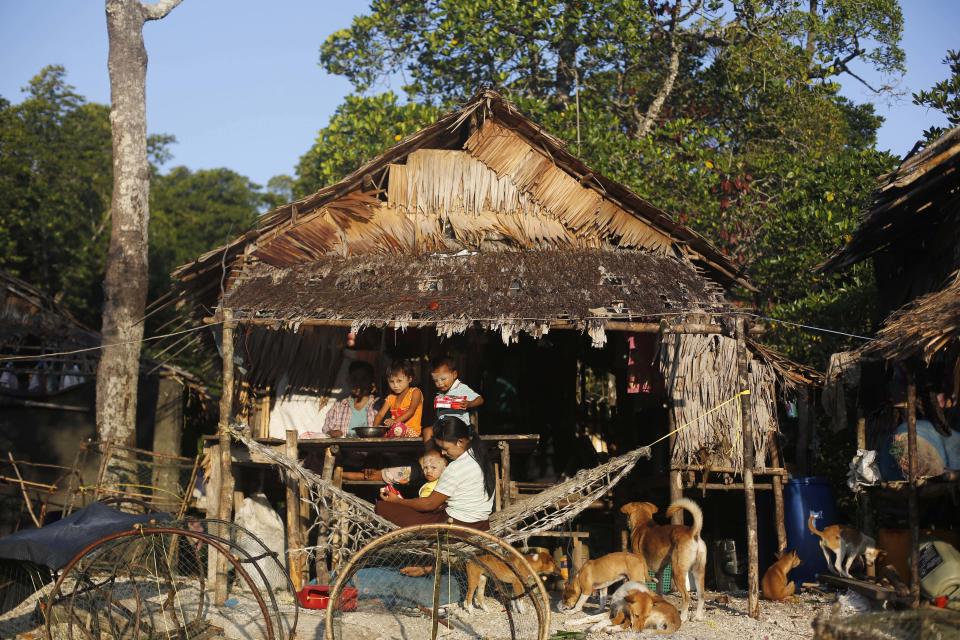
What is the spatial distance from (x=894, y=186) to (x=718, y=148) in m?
7.29

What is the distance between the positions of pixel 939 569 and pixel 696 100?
32.0ft

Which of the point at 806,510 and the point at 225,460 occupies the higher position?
the point at 225,460

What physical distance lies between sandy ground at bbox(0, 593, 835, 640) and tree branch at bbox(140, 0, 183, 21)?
20.4 feet

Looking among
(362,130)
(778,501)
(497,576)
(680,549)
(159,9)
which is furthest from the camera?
(362,130)

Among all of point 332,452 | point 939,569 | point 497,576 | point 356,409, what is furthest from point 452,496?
point 939,569

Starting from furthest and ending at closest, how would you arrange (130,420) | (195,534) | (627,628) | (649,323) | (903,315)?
(130,420)
(649,323)
(903,315)
(627,628)
(195,534)

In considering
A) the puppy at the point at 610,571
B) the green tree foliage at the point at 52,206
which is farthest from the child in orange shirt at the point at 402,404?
the green tree foliage at the point at 52,206

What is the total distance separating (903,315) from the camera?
6.53 m

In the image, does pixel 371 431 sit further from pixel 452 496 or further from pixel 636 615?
pixel 636 615

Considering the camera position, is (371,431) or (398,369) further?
(398,369)

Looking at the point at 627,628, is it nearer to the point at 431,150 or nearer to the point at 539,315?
the point at 539,315

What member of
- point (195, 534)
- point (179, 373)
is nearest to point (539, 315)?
point (195, 534)

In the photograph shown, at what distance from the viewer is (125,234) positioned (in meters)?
9.49

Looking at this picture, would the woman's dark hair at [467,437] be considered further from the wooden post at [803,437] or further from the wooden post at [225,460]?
the wooden post at [803,437]
